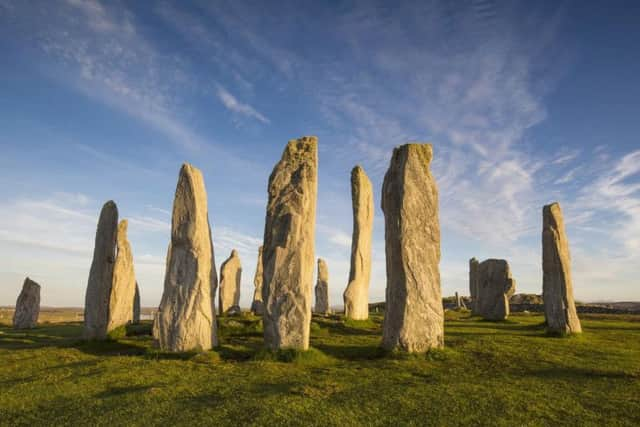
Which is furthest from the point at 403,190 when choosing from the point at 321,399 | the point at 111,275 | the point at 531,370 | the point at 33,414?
the point at 111,275

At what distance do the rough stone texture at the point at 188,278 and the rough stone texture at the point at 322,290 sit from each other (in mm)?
19778

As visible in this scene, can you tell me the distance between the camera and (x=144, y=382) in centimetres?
960

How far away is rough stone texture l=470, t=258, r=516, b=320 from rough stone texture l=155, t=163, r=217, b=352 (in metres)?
17.4

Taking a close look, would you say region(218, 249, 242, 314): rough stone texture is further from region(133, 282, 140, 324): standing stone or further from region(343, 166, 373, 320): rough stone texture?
region(343, 166, 373, 320): rough stone texture

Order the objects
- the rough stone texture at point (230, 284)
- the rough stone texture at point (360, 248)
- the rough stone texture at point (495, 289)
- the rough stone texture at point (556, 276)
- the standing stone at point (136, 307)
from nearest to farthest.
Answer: the rough stone texture at point (556, 276) < the rough stone texture at point (360, 248) < the standing stone at point (136, 307) < the rough stone texture at point (495, 289) < the rough stone texture at point (230, 284)

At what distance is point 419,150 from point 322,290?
835 inches

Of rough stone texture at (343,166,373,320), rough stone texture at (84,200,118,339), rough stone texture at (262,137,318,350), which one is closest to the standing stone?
rough stone texture at (84,200,118,339)

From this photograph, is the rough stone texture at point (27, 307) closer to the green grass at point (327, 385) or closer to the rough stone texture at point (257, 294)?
the green grass at point (327, 385)

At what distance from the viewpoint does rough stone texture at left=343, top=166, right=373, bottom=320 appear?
21594mm

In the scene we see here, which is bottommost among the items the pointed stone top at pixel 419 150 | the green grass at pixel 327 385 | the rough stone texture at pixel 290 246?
the green grass at pixel 327 385

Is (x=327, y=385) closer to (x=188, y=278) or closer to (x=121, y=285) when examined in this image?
(x=188, y=278)

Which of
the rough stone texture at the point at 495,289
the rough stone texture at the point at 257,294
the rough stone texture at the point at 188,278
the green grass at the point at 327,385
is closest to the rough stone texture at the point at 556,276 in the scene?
the green grass at the point at 327,385

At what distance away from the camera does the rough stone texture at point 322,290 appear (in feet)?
107

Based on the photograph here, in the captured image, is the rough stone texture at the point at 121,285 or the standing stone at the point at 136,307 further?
the standing stone at the point at 136,307
